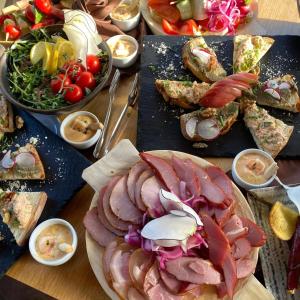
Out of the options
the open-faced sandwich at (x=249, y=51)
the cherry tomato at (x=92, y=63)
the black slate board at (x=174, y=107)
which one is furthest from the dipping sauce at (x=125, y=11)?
the open-faced sandwich at (x=249, y=51)

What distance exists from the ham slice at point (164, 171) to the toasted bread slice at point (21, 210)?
57cm

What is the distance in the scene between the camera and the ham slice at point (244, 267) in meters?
1.51

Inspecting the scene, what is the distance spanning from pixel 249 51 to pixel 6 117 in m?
1.41

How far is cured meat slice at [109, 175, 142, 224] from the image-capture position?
63.7 inches

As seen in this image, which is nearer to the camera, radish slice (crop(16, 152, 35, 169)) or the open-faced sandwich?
radish slice (crop(16, 152, 35, 169))

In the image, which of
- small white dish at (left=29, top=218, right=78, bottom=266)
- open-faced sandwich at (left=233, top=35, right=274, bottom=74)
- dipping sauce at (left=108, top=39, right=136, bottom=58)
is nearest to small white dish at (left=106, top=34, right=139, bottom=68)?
dipping sauce at (left=108, top=39, right=136, bottom=58)

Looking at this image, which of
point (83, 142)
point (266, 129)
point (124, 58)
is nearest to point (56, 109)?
point (83, 142)

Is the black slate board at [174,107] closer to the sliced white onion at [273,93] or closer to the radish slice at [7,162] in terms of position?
the sliced white onion at [273,93]

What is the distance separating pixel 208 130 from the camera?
6.75 ft

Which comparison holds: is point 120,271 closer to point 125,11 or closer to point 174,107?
point 174,107

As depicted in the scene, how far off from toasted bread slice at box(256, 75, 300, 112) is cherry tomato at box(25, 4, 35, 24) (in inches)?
62.4

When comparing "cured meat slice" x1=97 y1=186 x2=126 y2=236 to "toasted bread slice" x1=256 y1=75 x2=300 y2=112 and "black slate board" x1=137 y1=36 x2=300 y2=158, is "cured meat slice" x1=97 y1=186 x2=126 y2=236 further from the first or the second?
"toasted bread slice" x1=256 y1=75 x2=300 y2=112

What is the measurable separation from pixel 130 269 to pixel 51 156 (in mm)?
839

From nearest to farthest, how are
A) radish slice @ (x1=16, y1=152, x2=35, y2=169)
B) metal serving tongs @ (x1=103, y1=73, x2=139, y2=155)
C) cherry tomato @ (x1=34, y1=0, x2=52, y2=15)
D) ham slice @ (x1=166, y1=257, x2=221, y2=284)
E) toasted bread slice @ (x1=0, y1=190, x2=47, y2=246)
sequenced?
ham slice @ (x1=166, y1=257, x2=221, y2=284) < toasted bread slice @ (x1=0, y1=190, x2=47, y2=246) < radish slice @ (x1=16, y1=152, x2=35, y2=169) < metal serving tongs @ (x1=103, y1=73, x2=139, y2=155) < cherry tomato @ (x1=34, y1=0, x2=52, y2=15)
